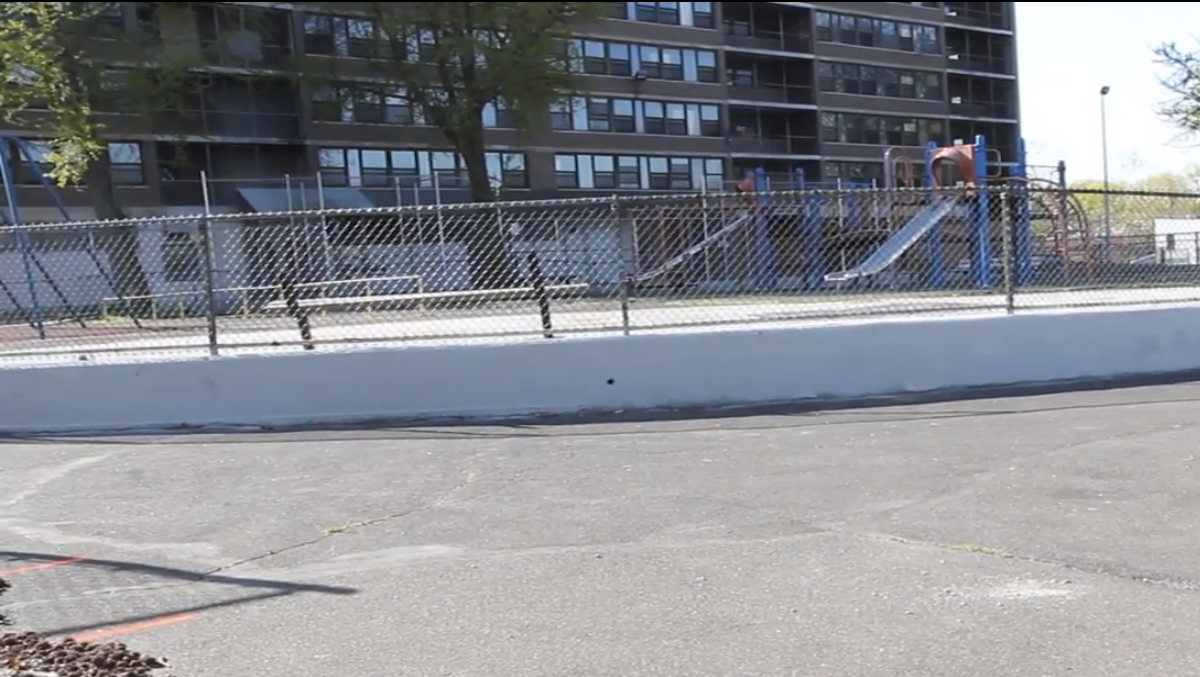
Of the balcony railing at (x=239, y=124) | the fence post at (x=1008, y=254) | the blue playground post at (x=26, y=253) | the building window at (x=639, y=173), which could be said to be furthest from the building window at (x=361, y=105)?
the fence post at (x=1008, y=254)

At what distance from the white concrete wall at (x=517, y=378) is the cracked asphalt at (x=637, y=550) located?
0.85 meters

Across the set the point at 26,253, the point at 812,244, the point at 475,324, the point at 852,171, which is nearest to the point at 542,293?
the point at 475,324

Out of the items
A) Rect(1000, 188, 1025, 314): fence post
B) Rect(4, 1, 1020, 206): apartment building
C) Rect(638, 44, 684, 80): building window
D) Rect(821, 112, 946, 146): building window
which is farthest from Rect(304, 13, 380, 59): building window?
Rect(821, 112, 946, 146): building window

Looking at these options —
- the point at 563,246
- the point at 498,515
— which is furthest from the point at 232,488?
the point at 563,246

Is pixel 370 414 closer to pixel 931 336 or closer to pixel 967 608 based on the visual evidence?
pixel 931 336

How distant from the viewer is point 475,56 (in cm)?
217

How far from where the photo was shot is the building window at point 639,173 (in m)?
9.75

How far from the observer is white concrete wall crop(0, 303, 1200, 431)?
8992mm

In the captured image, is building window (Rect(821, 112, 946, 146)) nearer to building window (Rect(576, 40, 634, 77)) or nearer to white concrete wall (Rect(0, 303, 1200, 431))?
white concrete wall (Rect(0, 303, 1200, 431))

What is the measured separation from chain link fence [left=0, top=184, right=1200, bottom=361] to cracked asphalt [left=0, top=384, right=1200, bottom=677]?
157cm

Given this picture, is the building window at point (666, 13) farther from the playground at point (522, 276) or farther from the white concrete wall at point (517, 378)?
the white concrete wall at point (517, 378)

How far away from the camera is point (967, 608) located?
13.6 feet

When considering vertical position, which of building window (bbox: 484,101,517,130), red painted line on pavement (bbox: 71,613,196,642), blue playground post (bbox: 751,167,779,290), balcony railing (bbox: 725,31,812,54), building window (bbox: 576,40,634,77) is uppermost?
balcony railing (bbox: 725,31,812,54)

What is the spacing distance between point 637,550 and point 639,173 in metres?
15.4
